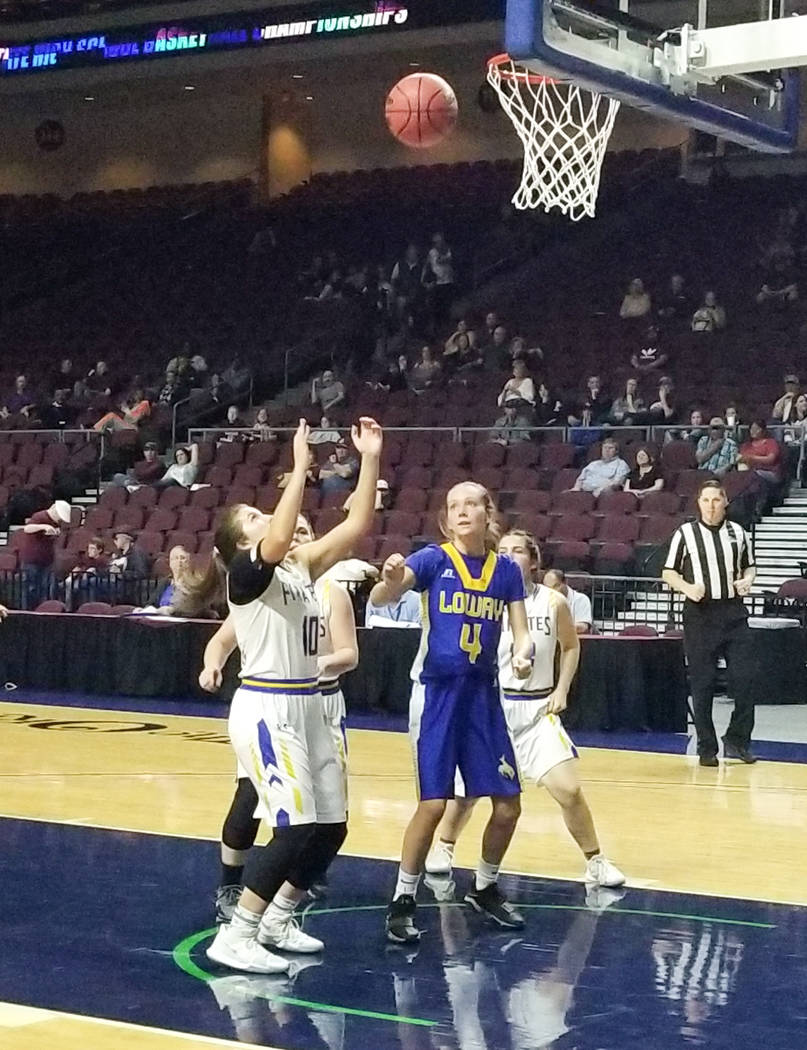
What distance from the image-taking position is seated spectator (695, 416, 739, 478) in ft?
59.4

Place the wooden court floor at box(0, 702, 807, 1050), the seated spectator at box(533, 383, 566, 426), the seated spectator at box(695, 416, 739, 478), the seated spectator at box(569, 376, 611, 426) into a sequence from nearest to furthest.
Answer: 1. the wooden court floor at box(0, 702, 807, 1050)
2. the seated spectator at box(695, 416, 739, 478)
3. the seated spectator at box(569, 376, 611, 426)
4. the seated spectator at box(533, 383, 566, 426)

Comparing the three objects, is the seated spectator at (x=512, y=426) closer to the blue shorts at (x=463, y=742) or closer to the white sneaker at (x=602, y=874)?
the white sneaker at (x=602, y=874)

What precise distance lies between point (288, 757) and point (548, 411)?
48.4 feet

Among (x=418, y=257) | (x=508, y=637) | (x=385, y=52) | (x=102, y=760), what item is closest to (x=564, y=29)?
(x=508, y=637)

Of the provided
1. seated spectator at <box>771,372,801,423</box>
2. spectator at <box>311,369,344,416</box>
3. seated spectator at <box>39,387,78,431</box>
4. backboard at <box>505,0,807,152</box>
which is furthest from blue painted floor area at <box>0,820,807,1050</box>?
seated spectator at <box>39,387,78,431</box>

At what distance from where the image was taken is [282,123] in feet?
103

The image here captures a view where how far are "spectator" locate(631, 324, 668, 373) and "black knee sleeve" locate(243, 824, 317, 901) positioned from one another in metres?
15.8

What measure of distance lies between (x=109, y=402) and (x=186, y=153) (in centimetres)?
961

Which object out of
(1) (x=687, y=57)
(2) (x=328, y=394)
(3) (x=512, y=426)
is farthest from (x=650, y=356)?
(1) (x=687, y=57)

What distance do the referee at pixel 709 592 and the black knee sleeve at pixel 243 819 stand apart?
17.2ft

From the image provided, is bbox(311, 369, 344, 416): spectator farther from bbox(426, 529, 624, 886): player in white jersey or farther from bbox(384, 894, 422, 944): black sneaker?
bbox(384, 894, 422, 944): black sneaker

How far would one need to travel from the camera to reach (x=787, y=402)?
1878cm

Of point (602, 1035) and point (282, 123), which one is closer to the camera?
point (602, 1035)

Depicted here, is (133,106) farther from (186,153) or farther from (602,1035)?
(602,1035)
